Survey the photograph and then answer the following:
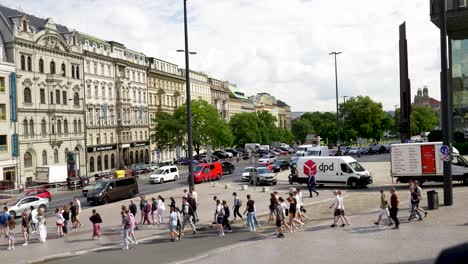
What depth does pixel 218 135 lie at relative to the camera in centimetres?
8456

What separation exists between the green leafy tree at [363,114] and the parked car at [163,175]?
177 feet

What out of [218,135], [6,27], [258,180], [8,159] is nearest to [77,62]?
[6,27]

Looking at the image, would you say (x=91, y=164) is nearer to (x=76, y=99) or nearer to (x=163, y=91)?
(x=76, y=99)

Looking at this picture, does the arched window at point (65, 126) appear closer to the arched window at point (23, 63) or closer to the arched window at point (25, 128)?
the arched window at point (25, 128)

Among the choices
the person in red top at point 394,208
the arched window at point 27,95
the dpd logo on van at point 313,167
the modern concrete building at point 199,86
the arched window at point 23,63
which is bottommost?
the person in red top at point 394,208

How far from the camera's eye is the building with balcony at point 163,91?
92.6m

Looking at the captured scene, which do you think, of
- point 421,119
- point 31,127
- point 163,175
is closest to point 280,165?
point 163,175

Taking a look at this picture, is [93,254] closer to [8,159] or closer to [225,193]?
[225,193]

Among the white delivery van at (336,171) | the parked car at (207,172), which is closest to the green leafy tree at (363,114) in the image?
the parked car at (207,172)

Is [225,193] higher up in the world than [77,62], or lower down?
lower down

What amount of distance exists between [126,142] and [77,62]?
16809mm

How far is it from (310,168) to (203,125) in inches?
1870

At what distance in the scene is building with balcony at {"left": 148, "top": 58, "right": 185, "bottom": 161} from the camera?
92.6m

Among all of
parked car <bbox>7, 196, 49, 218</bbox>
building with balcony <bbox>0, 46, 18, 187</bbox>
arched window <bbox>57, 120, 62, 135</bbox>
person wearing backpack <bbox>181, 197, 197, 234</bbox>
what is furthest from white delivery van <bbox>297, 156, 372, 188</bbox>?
arched window <bbox>57, 120, 62, 135</bbox>
